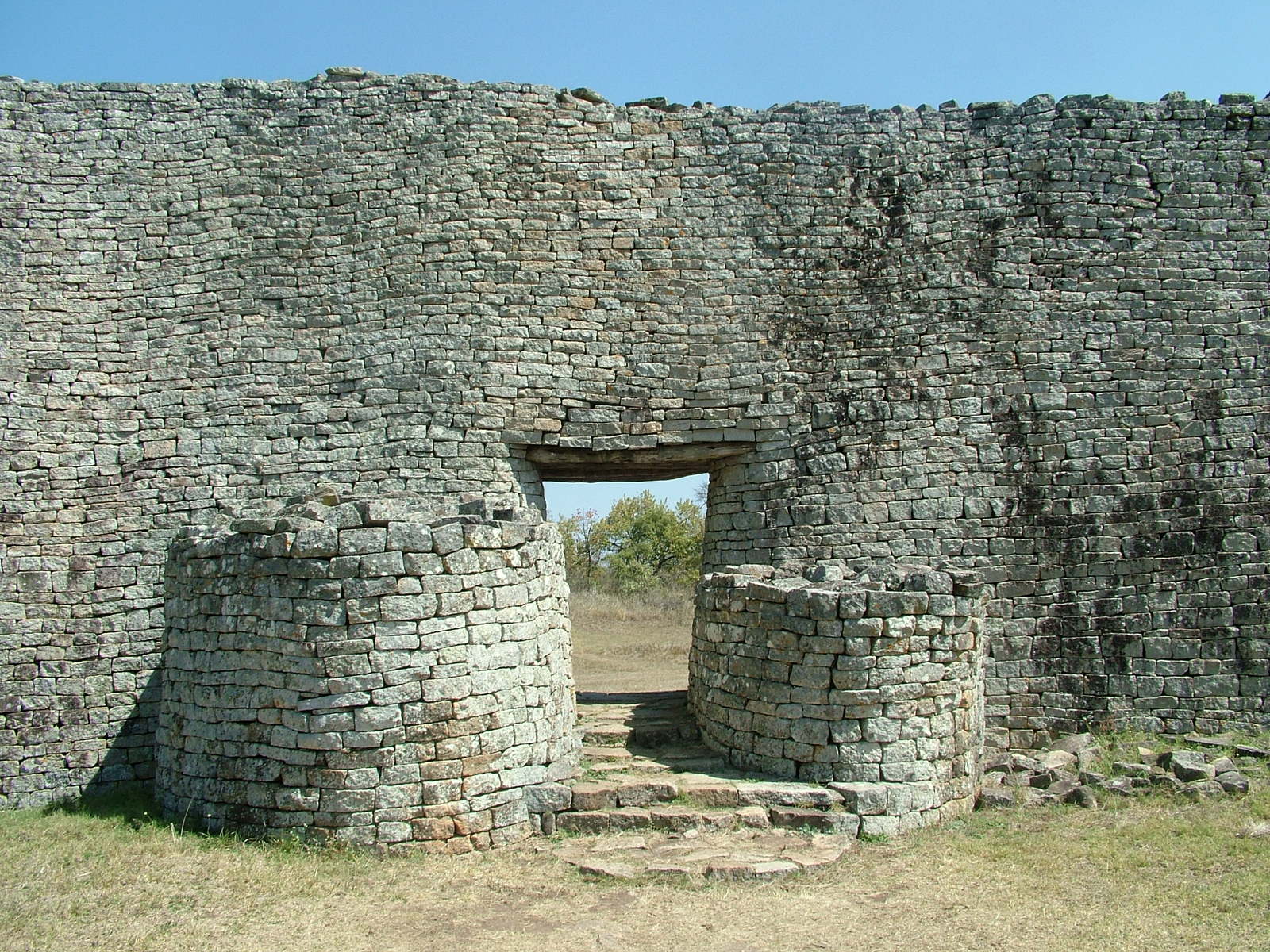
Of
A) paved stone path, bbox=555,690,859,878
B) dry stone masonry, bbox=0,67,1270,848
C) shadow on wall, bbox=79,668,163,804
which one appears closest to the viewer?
paved stone path, bbox=555,690,859,878

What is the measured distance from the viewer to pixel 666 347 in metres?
10.2

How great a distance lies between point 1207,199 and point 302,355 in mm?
9449

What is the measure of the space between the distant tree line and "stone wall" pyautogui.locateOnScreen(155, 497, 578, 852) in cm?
2211

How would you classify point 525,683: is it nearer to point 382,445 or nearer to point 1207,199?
point 382,445

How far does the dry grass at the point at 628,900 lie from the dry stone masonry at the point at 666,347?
121 inches

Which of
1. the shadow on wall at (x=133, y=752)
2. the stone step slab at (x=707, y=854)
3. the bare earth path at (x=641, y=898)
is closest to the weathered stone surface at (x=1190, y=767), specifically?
the bare earth path at (x=641, y=898)

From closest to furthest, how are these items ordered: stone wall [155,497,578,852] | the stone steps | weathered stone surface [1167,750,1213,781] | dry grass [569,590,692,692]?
1. stone wall [155,497,578,852]
2. the stone steps
3. weathered stone surface [1167,750,1213,781]
4. dry grass [569,590,692,692]

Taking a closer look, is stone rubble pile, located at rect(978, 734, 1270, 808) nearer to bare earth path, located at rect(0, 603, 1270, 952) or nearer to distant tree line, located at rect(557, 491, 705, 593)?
bare earth path, located at rect(0, 603, 1270, 952)

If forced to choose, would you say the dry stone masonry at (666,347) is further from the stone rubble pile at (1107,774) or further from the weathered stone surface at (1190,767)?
the weathered stone surface at (1190,767)

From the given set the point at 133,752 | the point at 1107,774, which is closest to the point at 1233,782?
the point at 1107,774

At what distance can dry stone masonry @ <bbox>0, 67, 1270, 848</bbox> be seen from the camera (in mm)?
9648

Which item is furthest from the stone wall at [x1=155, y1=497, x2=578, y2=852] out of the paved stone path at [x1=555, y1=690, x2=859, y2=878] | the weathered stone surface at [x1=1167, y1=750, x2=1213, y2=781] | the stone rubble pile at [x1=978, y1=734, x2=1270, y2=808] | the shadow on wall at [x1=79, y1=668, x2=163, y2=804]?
the weathered stone surface at [x1=1167, y1=750, x2=1213, y2=781]

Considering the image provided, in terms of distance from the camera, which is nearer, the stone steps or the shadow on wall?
the stone steps

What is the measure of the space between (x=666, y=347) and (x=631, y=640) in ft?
32.7
